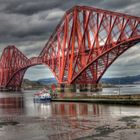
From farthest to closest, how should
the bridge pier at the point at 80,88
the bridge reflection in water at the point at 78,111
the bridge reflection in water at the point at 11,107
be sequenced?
the bridge pier at the point at 80,88 < the bridge reflection in water at the point at 11,107 < the bridge reflection in water at the point at 78,111

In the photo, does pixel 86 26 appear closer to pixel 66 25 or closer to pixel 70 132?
pixel 66 25

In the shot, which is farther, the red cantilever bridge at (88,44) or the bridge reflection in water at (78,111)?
the red cantilever bridge at (88,44)

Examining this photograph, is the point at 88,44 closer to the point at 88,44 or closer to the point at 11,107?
the point at 88,44

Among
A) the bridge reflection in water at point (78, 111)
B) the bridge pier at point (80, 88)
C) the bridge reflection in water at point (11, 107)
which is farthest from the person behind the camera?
the bridge pier at point (80, 88)

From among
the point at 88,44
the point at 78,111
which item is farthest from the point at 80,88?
the point at 78,111

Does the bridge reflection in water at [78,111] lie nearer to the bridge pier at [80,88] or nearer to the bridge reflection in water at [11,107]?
the bridge reflection in water at [11,107]

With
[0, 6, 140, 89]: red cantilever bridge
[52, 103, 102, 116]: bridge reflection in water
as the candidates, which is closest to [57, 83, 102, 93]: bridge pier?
[0, 6, 140, 89]: red cantilever bridge

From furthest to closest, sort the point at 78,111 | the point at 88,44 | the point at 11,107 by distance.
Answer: the point at 88,44
the point at 11,107
the point at 78,111

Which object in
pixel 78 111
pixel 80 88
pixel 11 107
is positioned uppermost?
pixel 80 88

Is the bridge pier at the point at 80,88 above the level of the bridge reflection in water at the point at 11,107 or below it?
above

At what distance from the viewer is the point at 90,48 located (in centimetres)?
12788

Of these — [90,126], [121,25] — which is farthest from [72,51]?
[90,126]

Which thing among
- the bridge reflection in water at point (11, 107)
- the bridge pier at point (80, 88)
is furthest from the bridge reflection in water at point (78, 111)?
the bridge pier at point (80, 88)

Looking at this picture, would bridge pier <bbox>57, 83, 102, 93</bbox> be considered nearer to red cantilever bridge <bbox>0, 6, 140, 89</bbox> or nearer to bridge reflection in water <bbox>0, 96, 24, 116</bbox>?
red cantilever bridge <bbox>0, 6, 140, 89</bbox>
